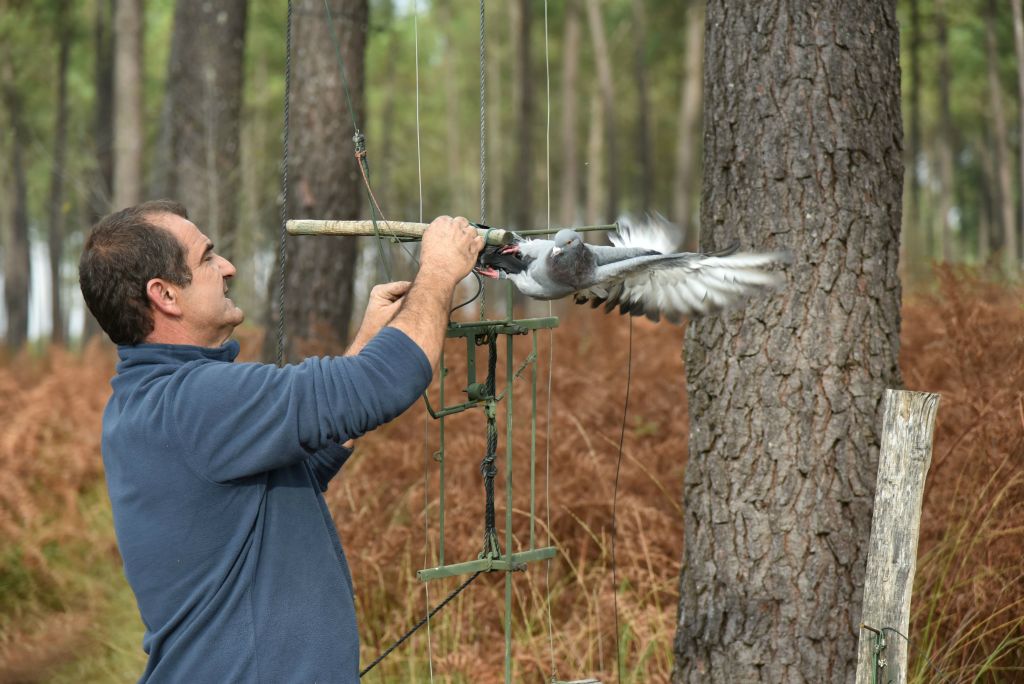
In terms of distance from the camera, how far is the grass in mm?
3912

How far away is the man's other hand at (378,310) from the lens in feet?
8.40

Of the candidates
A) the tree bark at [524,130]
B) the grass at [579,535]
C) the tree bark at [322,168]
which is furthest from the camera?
the tree bark at [524,130]

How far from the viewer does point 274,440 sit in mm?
2102

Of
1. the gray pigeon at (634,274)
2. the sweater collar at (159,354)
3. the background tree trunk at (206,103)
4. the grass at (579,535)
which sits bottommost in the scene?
the grass at (579,535)

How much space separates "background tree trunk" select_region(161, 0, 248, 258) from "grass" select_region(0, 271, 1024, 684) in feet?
12.3

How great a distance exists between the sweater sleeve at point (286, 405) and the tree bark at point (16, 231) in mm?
16720

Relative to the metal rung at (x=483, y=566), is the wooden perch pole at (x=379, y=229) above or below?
above

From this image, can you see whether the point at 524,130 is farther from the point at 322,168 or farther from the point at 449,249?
the point at 449,249

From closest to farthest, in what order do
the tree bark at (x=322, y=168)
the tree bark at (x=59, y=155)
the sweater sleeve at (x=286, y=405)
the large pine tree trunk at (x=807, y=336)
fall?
the sweater sleeve at (x=286, y=405) < the large pine tree trunk at (x=807, y=336) < the tree bark at (x=322, y=168) < the tree bark at (x=59, y=155)

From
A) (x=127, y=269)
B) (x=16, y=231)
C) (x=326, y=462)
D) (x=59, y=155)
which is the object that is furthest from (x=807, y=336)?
(x=16, y=231)

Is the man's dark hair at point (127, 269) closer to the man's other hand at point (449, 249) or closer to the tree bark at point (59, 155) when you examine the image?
the man's other hand at point (449, 249)

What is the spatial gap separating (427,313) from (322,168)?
16.3 feet

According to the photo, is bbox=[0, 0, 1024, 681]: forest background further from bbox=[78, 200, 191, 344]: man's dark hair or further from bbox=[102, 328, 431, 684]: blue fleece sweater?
bbox=[78, 200, 191, 344]: man's dark hair

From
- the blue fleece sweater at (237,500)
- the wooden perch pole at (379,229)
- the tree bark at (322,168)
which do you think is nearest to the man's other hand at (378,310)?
the wooden perch pole at (379,229)
